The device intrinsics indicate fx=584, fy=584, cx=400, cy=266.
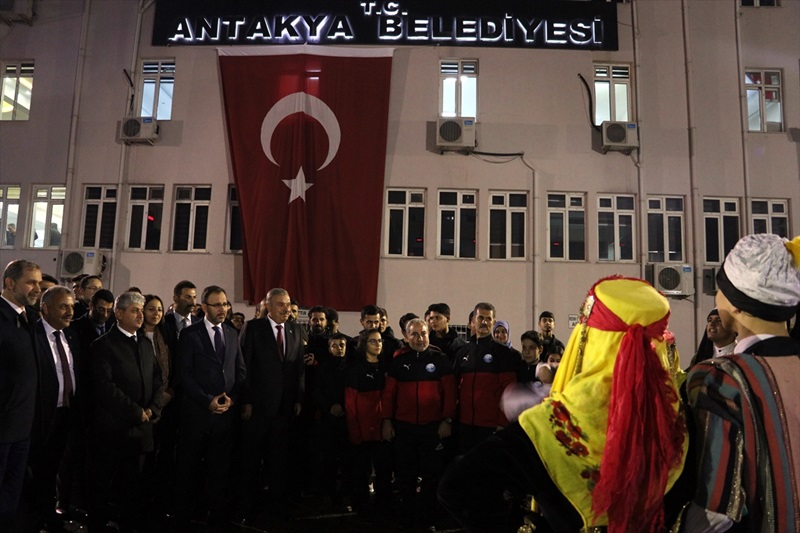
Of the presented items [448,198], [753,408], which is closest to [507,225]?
[448,198]

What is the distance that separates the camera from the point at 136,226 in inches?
428

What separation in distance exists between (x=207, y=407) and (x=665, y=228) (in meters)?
8.82

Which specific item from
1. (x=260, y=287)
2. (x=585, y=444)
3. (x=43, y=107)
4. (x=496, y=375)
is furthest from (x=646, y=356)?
(x=43, y=107)

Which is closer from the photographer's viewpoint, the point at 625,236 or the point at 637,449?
the point at 637,449

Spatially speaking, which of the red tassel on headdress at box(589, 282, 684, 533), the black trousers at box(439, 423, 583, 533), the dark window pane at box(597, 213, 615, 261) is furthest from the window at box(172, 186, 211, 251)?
the red tassel on headdress at box(589, 282, 684, 533)

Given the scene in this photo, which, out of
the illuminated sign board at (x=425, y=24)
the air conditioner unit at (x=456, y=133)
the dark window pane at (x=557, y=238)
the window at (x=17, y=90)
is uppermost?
the illuminated sign board at (x=425, y=24)

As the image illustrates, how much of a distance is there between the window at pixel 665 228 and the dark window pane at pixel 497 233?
2.59 m

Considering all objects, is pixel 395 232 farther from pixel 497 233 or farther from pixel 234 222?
pixel 234 222

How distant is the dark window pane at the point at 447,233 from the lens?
10625 millimetres

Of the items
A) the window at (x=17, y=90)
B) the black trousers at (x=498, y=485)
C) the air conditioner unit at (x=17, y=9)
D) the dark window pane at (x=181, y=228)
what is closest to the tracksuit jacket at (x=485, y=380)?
the black trousers at (x=498, y=485)

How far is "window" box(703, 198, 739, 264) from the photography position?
10.5 m

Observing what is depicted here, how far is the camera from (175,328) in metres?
5.52

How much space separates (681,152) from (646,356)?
10111 millimetres

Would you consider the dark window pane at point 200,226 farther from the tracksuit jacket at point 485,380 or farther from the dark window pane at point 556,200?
the tracksuit jacket at point 485,380
